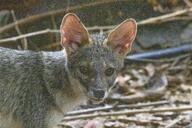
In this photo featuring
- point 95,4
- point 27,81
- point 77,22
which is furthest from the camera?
point 95,4

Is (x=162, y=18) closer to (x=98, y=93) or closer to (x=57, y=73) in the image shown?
(x=57, y=73)

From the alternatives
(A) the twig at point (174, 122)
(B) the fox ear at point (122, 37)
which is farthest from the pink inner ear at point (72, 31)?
(A) the twig at point (174, 122)

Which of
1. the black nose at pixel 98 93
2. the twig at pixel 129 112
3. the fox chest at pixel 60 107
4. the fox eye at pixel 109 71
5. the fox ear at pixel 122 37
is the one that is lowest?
the twig at pixel 129 112

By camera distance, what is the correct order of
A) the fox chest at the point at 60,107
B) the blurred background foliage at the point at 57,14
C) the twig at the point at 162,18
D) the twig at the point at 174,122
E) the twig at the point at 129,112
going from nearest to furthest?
the fox chest at the point at 60,107 → the twig at the point at 174,122 → the twig at the point at 129,112 → the blurred background foliage at the point at 57,14 → the twig at the point at 162,18

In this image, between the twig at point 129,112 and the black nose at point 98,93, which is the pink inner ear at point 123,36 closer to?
the black nose at point 98,93

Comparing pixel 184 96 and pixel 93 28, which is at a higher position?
pixel 93 28

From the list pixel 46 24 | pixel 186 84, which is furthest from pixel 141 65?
pixel 46 24

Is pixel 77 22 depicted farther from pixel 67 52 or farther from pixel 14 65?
pixel 14 65
